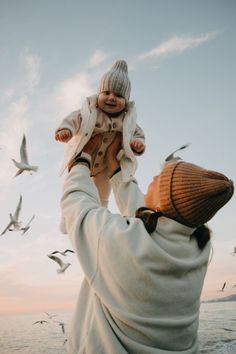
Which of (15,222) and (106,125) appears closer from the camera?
(106,125)

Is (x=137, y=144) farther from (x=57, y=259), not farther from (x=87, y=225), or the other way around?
(x=57, y=259)

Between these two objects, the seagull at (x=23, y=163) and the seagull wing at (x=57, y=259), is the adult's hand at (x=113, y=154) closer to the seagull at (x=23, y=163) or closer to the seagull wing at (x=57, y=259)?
the seagull at (x=23, y=163)

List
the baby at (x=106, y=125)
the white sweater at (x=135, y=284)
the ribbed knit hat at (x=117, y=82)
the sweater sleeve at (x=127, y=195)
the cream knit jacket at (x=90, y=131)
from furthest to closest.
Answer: the ribbed knit hat at (x=117, y=82) < the baby at (x=106, y=125) < the cream knit jacket at (x=90, y=131) < the sweater sleeve at (x=127, y=195) < the white sweater at (x=135, y=284)

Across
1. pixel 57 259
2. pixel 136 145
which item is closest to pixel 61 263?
pixel 57 259

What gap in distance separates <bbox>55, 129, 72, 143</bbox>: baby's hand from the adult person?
6.24 feet

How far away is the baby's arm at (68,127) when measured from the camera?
412 centimetres

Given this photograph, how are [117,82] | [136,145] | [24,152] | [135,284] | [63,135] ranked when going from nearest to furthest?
[135,284]
[63,135]
[136,145]
[117,82]
[24,152]

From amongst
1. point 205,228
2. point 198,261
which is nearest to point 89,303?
point 198,261

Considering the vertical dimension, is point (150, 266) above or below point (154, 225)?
below

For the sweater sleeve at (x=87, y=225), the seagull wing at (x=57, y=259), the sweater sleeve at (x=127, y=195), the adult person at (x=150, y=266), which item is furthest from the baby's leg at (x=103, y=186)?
the seagull wing at (x=57, y=259)

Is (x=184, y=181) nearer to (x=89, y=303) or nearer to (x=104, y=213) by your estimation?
(x=104, y=213)

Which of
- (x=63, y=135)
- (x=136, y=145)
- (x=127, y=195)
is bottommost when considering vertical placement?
(x=127, y=195)

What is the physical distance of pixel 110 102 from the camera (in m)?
4.48

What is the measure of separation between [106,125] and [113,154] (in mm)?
Answer: 384
